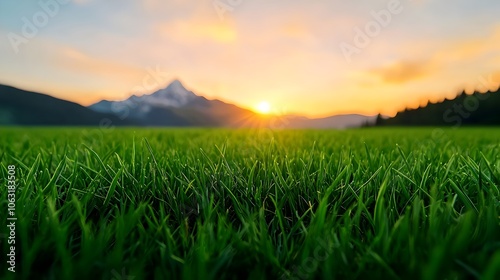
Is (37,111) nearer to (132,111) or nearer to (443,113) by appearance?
(132,111)

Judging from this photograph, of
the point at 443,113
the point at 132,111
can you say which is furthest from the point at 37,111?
the point at 443,113

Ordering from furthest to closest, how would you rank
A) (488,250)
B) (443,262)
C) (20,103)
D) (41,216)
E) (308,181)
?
(20,103)
(308,181)
(41,216)
(488,250)
(443,262)

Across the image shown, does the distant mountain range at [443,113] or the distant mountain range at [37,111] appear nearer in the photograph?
the distant mountain range at [443,113]

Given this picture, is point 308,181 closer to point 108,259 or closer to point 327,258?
point 327,258

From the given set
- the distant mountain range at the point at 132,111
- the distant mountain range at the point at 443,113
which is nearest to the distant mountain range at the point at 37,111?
the distant mountain range at the point at 132,111

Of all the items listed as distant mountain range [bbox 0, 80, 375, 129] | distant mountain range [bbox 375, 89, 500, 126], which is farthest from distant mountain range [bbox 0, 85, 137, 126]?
distant mountain range [bbox 375, 89, 500, 126]

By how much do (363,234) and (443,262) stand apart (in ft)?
1.24

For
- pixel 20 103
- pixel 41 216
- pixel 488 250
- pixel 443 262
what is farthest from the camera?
pixel 20 103

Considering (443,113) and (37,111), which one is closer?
(443,113)

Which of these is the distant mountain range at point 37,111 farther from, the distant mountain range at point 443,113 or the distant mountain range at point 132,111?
the distant mountain range at point 443,113

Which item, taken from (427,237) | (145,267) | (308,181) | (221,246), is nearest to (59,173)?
(145,267)

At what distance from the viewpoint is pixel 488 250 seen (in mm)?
820

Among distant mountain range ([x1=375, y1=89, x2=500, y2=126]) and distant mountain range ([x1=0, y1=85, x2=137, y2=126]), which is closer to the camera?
distant mountain range ([x1=375, y1=89, x2=500, y2=126])

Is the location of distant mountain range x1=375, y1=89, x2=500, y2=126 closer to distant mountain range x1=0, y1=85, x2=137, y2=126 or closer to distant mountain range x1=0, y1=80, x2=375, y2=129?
Answer: distant mountain range x1=0, y1=80, x2=375, y2=129
